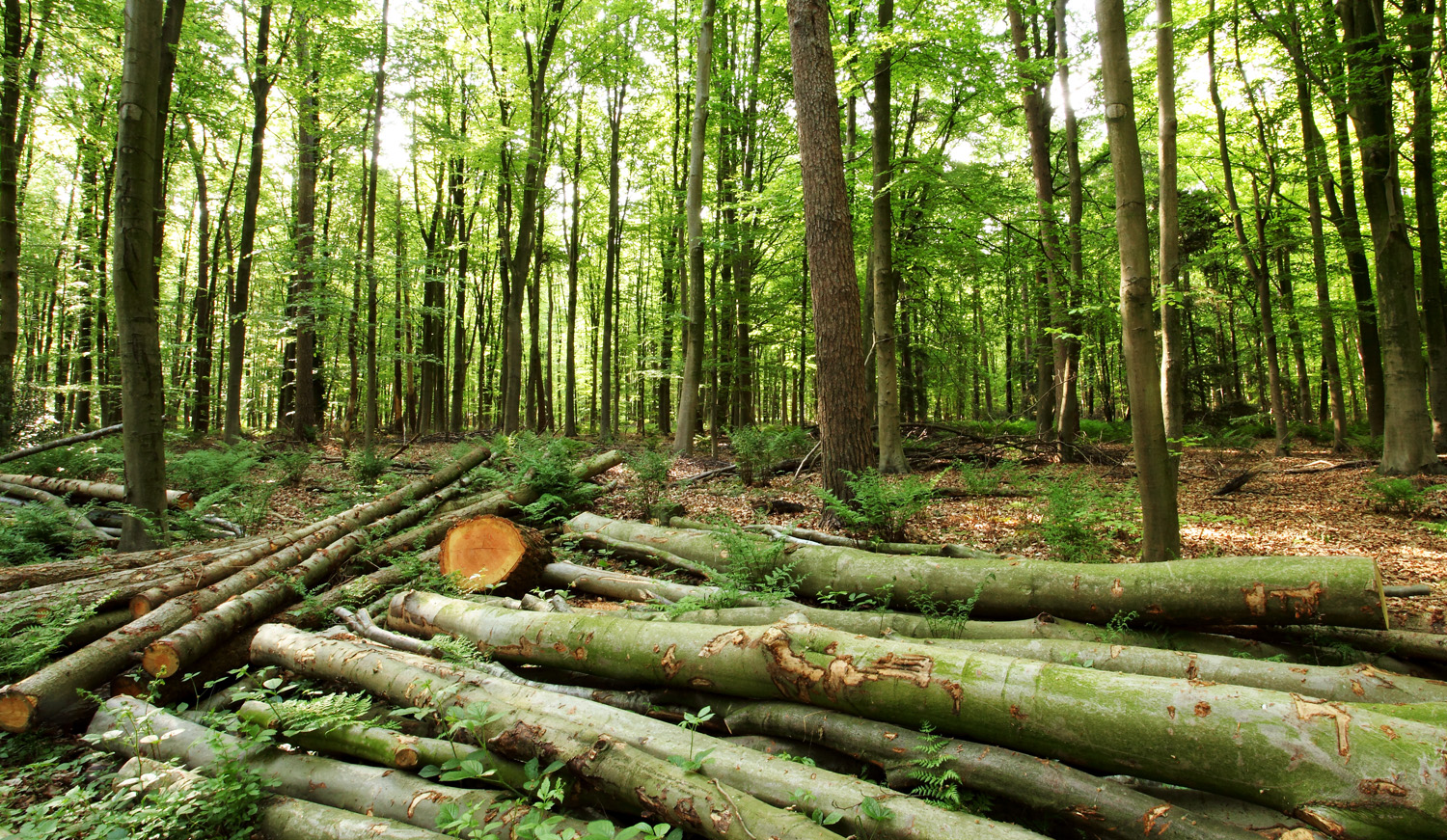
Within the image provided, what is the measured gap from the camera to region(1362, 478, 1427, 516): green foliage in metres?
7.18

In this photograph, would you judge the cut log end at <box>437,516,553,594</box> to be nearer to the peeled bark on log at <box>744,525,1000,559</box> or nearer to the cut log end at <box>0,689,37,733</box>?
the peeled bark on log at <box>744,525,1000,559</box>

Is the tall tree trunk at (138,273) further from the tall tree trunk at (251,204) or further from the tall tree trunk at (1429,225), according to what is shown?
the tall tree trunk at (1429,225)

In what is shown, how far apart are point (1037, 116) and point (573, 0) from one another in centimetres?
1256

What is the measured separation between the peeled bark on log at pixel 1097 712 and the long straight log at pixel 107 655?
115 inches

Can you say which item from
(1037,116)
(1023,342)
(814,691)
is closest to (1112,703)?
(814,691)

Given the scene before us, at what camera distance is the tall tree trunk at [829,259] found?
23.1ft

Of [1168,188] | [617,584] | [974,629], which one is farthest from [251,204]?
[1168,188]

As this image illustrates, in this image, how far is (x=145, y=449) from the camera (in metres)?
6.23

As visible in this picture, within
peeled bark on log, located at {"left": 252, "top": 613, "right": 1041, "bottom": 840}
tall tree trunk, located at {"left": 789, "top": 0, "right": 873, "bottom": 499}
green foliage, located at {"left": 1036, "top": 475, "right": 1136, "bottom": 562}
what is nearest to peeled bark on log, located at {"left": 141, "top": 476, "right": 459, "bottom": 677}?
peeled bark on log, located at {"left": 252, "top": 613, "right": 1041, "bottom": 840}

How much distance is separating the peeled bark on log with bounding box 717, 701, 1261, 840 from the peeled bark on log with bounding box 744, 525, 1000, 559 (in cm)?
251

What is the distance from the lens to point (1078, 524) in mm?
6059

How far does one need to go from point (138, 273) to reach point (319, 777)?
605 centimetres

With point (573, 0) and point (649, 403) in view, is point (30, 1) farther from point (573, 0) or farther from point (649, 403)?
point (649, 403)

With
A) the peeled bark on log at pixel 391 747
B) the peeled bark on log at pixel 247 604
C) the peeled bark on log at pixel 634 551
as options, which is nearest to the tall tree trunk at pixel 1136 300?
the peeled bark on log at pixel 634 551
